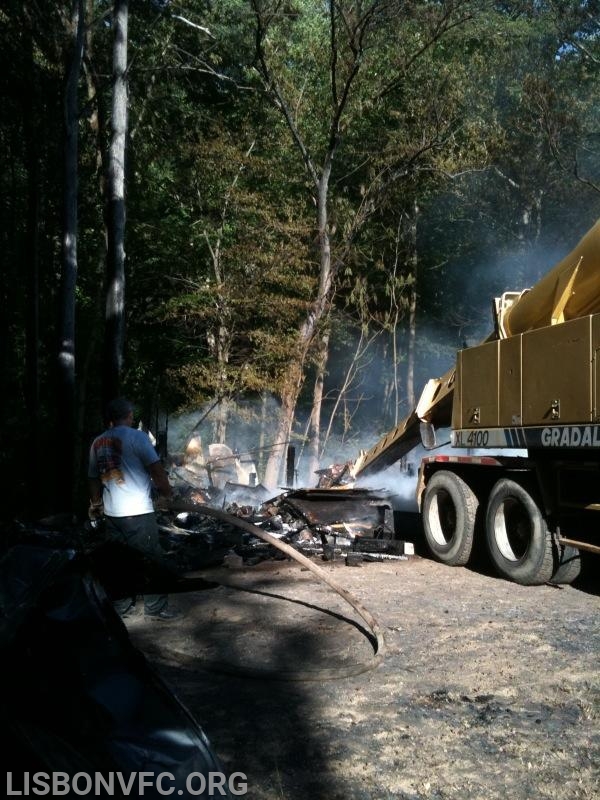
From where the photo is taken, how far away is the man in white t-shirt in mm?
6324

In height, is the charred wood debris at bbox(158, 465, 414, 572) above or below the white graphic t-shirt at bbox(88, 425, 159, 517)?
below

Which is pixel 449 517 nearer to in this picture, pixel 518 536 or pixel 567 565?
pixel 518 536

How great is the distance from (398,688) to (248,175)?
53.9 ft

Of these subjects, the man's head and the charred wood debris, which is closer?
the man's head

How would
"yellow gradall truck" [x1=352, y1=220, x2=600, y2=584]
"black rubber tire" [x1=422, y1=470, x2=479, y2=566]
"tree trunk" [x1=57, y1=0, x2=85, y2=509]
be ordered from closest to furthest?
"yellow gradall truck" [x1=352, y1=220, x2=600, y2=584], "black rubber tire" [x1=422, y1=470, x2=479, y2=566], "tree trunk" [x1=57, y1=0, x2=85, y2=509]

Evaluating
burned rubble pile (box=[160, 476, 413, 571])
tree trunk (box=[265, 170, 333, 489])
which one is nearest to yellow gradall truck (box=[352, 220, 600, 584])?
burned rubble pile (box=[160, 476, 413, 571])

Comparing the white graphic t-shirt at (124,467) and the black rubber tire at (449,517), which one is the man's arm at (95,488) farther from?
the black rubber tire at (449,517)

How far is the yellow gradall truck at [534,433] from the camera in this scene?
7414mm

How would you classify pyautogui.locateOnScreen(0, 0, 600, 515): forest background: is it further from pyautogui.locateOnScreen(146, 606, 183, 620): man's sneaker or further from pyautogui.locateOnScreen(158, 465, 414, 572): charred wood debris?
pyautogui.locateOnScreen(146, 606, 183, 620): man's sneaker

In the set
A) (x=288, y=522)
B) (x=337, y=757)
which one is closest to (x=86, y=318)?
(x=288, y=522)

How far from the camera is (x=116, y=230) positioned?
13.1 meters

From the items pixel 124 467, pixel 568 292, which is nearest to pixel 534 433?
pixel 568 292

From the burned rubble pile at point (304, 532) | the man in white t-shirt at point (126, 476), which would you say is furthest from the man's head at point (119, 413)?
the burned rubble pile at point (304, 532)

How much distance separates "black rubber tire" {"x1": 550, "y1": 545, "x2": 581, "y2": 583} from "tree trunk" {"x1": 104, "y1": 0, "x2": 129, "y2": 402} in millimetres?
7550
